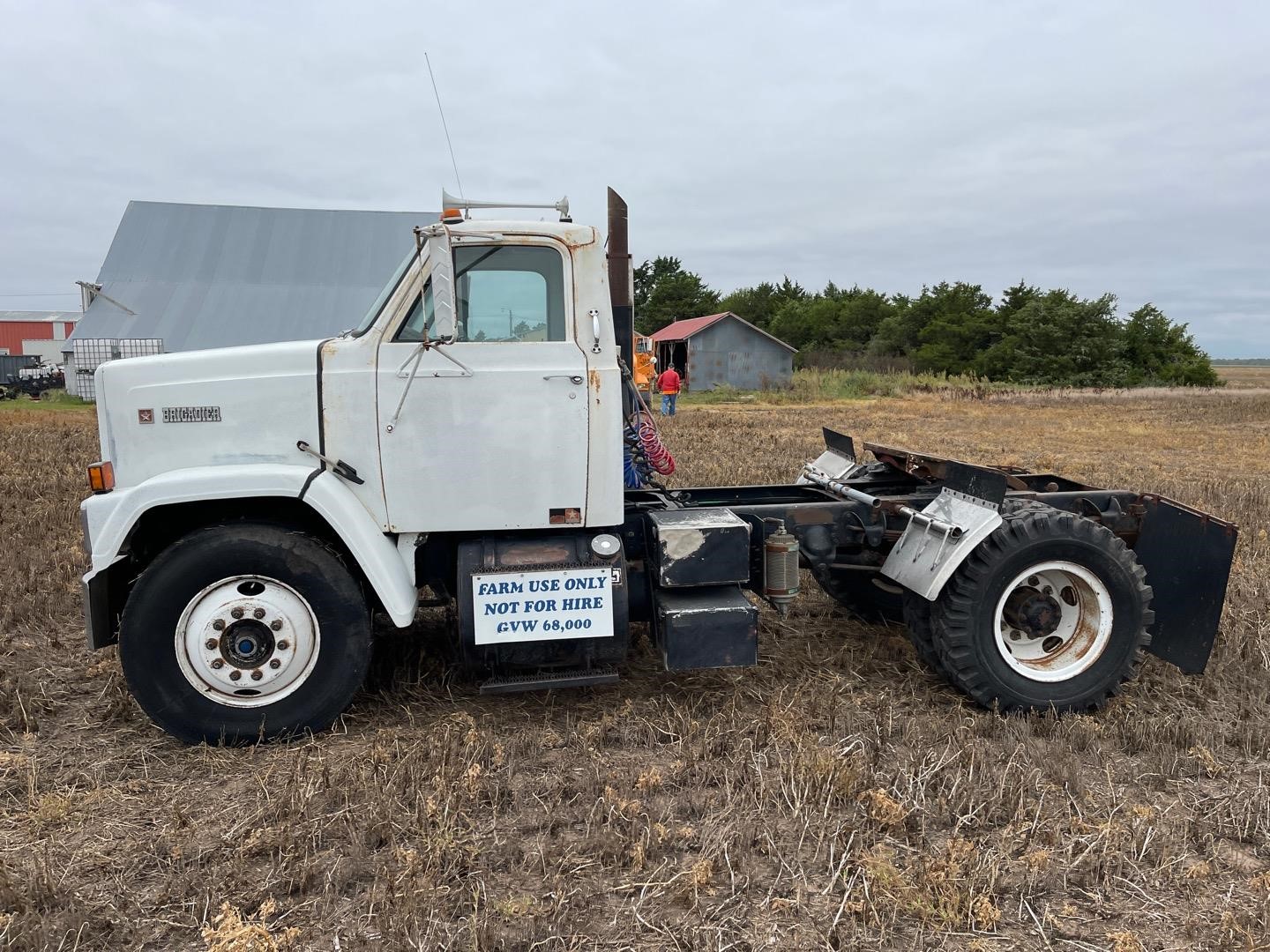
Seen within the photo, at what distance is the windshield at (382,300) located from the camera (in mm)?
4371

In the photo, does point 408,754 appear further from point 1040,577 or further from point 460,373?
point 1040,577

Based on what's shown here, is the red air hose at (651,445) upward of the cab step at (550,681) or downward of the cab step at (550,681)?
upward

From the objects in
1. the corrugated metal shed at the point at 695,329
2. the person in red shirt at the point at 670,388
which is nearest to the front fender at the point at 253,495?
the person in red shirt at the point at 670,388

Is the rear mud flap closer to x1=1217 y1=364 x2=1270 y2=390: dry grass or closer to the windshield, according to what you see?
the windshield

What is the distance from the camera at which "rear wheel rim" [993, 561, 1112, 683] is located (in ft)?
15.6

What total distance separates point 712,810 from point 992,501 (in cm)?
229

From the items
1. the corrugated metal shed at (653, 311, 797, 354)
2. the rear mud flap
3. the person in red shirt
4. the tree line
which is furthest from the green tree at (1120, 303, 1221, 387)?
the rear mud flap

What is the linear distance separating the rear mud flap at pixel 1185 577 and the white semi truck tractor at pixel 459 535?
2 cm

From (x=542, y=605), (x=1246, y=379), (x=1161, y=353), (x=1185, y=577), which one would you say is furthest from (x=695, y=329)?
(x=1246, y=379)

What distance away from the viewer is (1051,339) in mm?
50812

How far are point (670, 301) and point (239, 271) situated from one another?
131 ft

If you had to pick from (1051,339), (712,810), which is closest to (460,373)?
(712,810)

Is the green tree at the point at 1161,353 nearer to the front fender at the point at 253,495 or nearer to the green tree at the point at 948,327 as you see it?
the green tree at the point at 948,327

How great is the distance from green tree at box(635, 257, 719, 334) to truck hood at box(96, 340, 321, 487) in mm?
59934
